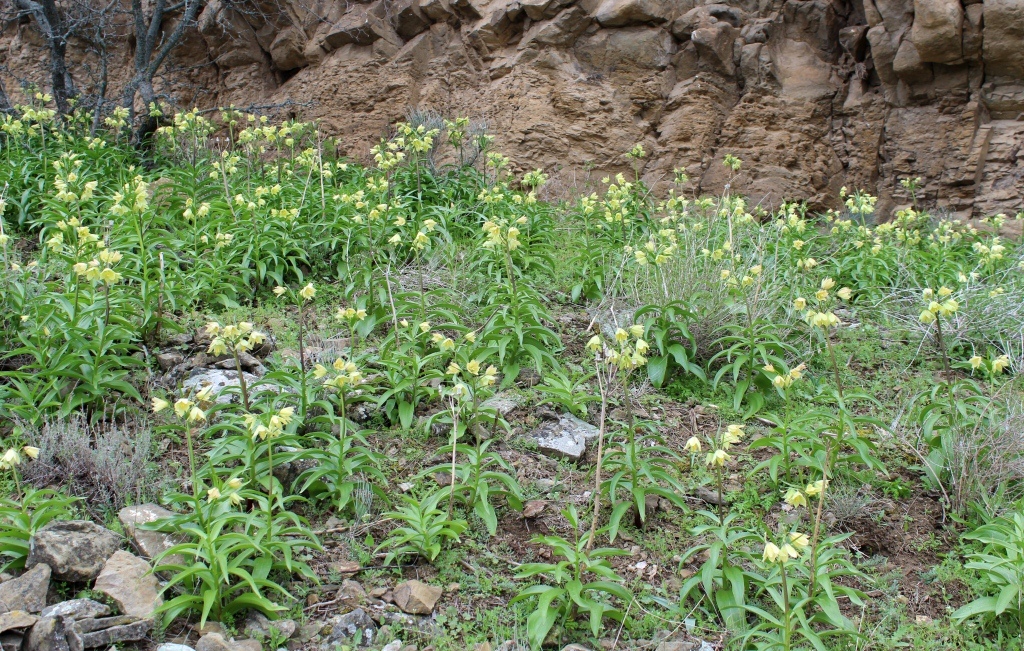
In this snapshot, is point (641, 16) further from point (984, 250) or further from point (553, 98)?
point (984, 250)

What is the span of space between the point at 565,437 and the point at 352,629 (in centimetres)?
179

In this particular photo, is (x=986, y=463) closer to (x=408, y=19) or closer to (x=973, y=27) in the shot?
(x=973, y=27)

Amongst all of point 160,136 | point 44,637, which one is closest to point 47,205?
point 160,136

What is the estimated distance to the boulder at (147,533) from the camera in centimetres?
331

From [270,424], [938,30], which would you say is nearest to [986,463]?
[270,424]

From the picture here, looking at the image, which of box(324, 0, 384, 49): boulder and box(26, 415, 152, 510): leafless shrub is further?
box(324, 0, 384, 49): boulder

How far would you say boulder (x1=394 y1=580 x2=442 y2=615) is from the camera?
3.25m

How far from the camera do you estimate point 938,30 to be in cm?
872

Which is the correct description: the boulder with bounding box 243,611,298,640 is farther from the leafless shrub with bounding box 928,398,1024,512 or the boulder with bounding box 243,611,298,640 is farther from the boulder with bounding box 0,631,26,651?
the leafless shrub with bounding box 928,398,1024,512

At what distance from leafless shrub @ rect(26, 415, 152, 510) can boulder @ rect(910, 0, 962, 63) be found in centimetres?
915

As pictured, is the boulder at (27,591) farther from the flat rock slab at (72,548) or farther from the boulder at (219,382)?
the boulder at (219,382)

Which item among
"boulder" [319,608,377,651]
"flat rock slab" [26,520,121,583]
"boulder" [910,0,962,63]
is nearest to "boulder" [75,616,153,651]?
"flat rock slab" [26,520,121,583]

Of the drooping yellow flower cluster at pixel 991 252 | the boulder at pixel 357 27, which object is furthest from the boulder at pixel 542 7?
the drooping yellow flower cluster at pixel 991 252

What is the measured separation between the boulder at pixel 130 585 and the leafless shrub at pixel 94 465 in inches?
23.9
